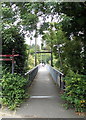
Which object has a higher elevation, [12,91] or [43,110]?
[12,91]

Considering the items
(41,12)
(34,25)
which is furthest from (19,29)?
(41,12)

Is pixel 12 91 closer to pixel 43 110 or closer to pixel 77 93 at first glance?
pixel 43 110

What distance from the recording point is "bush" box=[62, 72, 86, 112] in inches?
139

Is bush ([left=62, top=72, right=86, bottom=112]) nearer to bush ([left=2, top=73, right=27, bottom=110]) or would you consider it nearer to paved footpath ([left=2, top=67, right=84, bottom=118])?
paved footpath ([left=2, top=67, right=84, bottom=118])

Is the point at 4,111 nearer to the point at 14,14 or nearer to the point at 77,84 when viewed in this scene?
the point at 77,84

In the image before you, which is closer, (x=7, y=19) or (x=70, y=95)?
(x=70, y=95)

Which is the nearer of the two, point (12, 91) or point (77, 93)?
point (77, 93)

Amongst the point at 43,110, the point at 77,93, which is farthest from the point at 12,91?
the point at 77,93

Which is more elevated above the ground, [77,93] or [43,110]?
[77,93]

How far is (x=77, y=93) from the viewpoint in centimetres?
363

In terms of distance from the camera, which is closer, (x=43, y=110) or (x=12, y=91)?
(x=43, y=110)

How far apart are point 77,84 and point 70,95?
38 centimetres

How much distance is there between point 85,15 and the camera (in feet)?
14.8

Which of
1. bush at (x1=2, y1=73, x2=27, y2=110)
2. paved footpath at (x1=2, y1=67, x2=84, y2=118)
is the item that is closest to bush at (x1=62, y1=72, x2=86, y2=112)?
paved footpath at (x1=2, y1=67, x2=84, y2=118)
